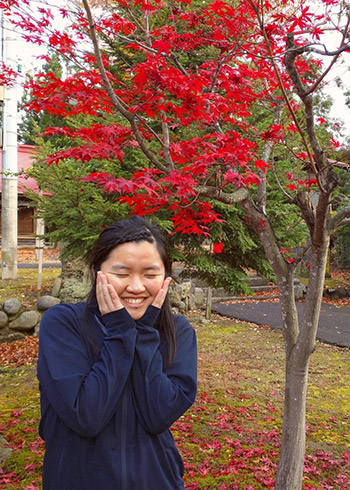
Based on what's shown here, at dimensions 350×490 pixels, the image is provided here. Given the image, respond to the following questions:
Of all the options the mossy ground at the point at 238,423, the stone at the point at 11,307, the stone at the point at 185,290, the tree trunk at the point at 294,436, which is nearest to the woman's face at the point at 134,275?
the tree trunk at the point at 294,436

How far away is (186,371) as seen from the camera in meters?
1.46

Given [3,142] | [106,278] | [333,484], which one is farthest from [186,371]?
[3,142]

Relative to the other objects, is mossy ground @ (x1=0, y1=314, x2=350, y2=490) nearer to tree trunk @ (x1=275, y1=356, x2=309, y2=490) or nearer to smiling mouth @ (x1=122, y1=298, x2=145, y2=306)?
tree trunk @ (x1=275, y1=356, x2=309, y2=490)

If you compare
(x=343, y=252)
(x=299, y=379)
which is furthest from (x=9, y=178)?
(x=343, y=252)

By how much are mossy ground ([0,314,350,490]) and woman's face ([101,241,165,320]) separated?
2492 mm

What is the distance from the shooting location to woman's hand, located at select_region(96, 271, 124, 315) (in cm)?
137

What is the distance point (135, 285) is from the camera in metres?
1.44

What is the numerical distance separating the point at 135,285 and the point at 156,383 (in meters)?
0.33

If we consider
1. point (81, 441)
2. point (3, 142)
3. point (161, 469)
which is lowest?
point (161, 469)

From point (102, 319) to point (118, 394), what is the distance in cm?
26

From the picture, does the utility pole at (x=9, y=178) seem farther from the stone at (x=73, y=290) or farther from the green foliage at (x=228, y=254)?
the green foliage at (x=228, y=254)

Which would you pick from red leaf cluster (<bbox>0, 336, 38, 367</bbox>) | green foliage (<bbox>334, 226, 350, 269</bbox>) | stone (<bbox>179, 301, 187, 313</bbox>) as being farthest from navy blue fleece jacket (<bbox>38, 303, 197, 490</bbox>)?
green foliage (<bbox>334, 226, 350, 269</bbox>)

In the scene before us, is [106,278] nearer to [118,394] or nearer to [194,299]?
[118,394]

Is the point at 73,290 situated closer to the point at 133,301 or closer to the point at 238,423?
the point at 238,423
